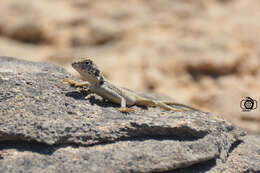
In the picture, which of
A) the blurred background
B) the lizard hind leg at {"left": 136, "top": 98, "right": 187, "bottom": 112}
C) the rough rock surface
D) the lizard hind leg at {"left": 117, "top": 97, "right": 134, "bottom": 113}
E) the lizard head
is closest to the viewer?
the rough rock surface

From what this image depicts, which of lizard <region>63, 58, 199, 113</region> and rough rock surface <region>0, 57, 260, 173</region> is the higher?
lizard <region>63, 58, 199, 113</region>

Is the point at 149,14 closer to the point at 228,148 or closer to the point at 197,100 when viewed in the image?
the point at 197,100

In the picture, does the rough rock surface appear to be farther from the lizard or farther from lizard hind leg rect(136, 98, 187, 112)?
lizard hind leg rect(136, 98, 187, 112)

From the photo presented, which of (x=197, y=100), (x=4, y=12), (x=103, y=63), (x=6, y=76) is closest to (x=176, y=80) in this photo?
(x=197, y=100)

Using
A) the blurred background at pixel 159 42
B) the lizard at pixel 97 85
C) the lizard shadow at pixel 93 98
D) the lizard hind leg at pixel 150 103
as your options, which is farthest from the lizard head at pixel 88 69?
the blurred background at pixel 159 42

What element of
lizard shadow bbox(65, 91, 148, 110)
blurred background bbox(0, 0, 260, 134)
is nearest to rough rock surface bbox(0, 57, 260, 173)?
lizard shadow bbox(65, 91, 148, 110)

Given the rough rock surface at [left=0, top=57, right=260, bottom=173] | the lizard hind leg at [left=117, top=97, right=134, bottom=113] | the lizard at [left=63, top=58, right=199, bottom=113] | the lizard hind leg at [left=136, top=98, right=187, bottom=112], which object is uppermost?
the lizard at [left=63, top=58, right=199, bottom=113]

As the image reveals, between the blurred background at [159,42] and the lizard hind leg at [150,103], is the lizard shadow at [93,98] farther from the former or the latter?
the blurred background at [159,42]
